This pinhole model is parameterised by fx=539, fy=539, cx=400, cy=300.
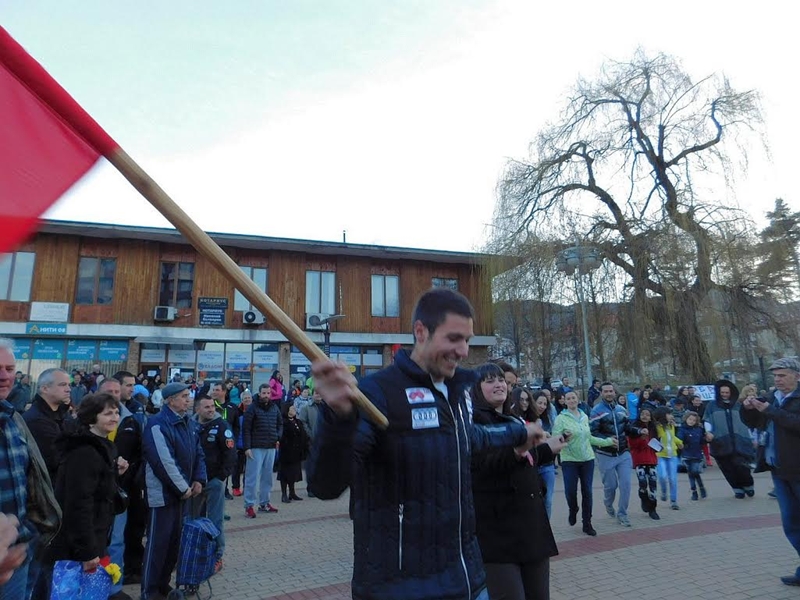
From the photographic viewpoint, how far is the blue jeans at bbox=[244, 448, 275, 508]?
31.3 ft

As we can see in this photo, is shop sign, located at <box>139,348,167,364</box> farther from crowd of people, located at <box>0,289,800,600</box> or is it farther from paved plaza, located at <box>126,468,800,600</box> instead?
crowd of people, located at <box>0,289,800,600</box>

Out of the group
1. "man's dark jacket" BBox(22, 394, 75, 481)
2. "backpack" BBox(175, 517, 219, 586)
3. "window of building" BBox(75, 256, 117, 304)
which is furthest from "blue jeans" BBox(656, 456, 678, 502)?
"window of building" BBox(75, 256, 117, 304)

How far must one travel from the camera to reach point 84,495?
13.9ft

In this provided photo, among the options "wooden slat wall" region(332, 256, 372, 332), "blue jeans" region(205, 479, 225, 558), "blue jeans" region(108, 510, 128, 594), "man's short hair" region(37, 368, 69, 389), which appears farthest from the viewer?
"wooden slat wall" region(332, 256, 372, 332)

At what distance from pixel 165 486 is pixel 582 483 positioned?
224 inches

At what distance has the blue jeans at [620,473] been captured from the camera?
842 centimetres

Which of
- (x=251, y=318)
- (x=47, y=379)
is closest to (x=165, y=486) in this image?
(x=47, y=379)

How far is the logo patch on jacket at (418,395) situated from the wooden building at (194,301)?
61.1 ft

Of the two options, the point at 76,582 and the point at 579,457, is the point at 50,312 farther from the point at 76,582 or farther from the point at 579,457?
the point at 579,457

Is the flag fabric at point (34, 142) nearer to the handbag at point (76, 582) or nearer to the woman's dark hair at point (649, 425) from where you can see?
the handbag at point (76, 582)

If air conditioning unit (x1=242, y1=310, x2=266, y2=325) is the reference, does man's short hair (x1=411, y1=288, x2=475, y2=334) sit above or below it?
below

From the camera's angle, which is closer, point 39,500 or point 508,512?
point 39,500

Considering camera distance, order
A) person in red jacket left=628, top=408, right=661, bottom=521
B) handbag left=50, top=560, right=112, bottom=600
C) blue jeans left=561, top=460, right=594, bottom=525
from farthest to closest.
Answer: person in red jacket left=628, top=408, right=661, bottom=521 < blue jeans left=561, top=460, right=594, bottom=525 < handbag left=50, top=560, right=112, bottom=600

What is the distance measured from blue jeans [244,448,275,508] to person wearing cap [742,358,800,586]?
750cm
